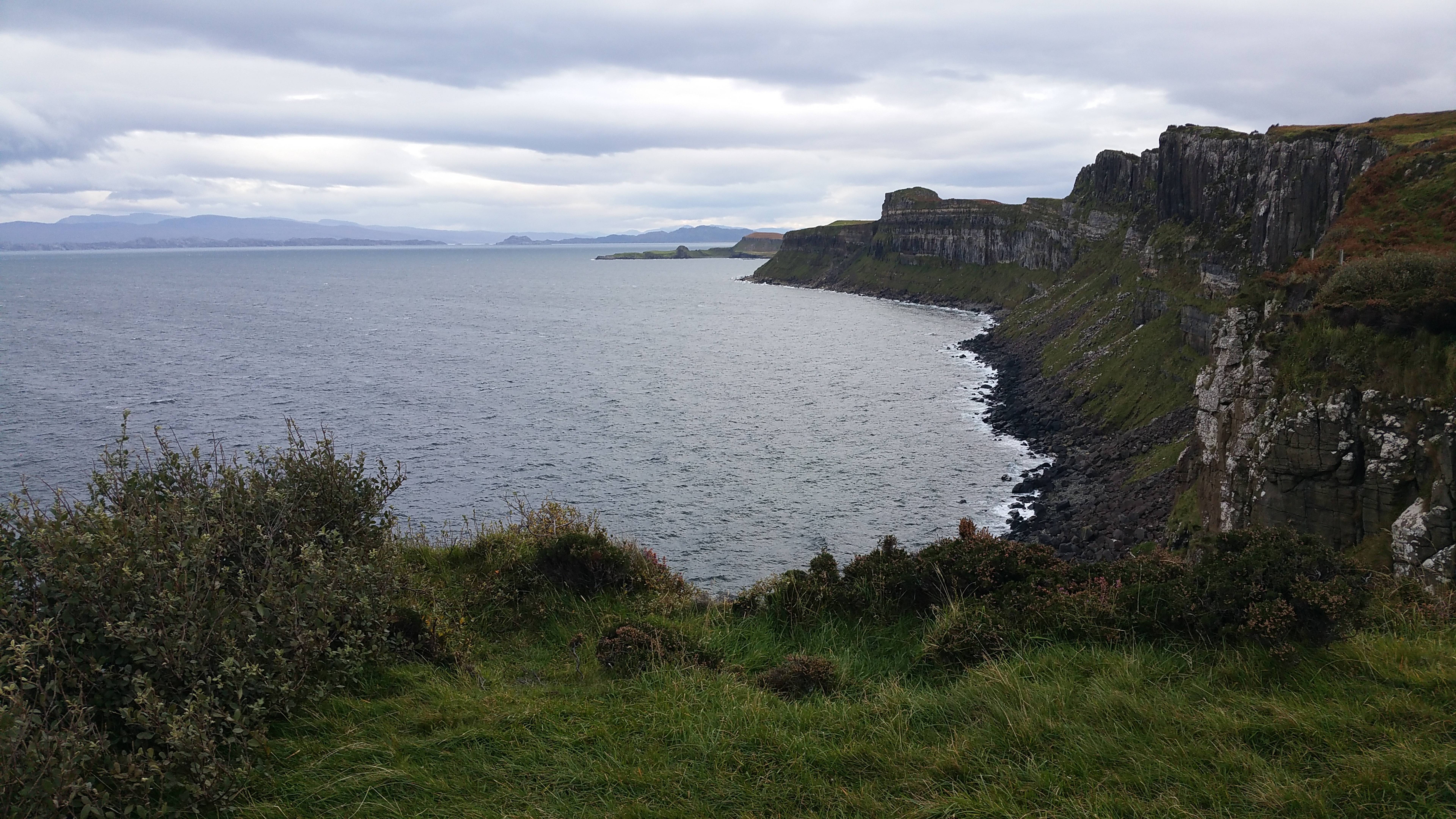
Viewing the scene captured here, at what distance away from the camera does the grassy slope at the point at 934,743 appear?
6852 millimetres

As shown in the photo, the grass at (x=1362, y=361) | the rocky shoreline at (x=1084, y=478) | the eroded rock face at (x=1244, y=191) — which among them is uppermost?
the eroded rock face at (x=1244, y=191)

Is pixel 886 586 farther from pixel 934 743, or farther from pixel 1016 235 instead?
pixel 1016 235

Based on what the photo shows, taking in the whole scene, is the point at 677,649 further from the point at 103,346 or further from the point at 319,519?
the point at 103,346

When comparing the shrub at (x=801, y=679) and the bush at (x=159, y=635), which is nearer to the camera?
the bush at (x=159, y=635)

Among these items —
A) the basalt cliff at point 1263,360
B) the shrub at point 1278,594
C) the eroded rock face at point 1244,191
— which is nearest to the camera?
the shrub at point 1278,594

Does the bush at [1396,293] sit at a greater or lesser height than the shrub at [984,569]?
greater

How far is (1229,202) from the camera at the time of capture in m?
76.9

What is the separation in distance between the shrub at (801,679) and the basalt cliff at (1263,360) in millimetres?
7023

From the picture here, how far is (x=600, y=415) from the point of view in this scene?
2921 inches

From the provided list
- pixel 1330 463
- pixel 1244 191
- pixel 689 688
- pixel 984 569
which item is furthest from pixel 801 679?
pixel 1244 191

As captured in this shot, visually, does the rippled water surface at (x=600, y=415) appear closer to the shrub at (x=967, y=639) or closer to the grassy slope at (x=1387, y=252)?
the grassy slope at (x=1387, y=252)

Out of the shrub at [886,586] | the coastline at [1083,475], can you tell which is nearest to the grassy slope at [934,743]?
the shrub at [886,586]

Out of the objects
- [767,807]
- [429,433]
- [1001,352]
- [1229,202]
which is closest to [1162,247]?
[1229,202]

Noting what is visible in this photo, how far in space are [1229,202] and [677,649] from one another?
83.5m
